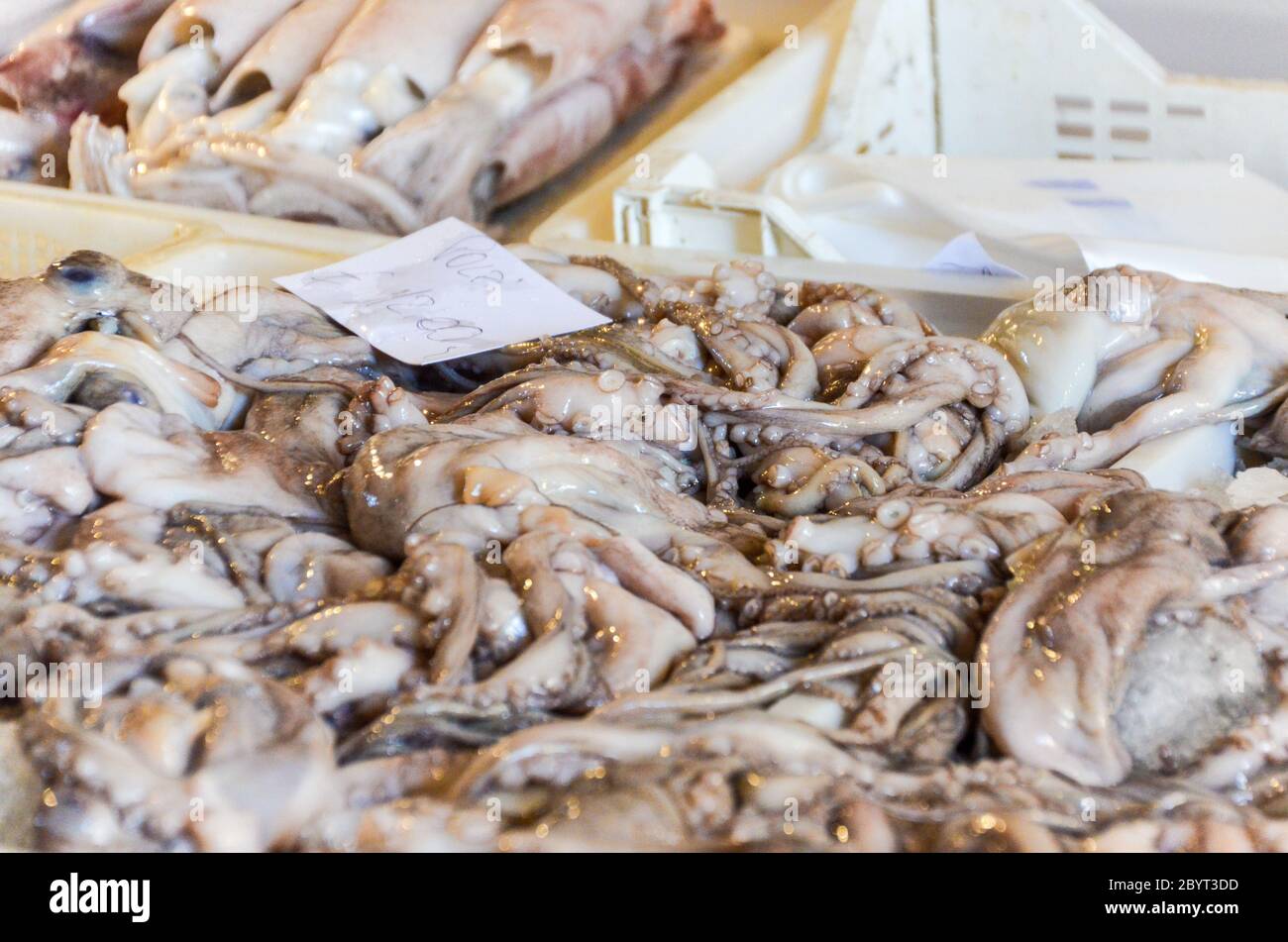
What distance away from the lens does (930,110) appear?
9.86 ft

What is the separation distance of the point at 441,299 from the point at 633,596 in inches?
28.8

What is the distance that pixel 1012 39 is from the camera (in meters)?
2.84

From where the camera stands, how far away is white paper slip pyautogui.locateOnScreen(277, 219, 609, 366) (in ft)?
5.27

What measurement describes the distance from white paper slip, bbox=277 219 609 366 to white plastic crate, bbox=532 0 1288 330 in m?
0.54

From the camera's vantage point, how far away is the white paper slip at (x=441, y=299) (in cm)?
161

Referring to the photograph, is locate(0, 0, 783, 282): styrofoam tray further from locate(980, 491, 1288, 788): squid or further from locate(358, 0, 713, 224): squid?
locate(980, 491, 1288, 788): squid

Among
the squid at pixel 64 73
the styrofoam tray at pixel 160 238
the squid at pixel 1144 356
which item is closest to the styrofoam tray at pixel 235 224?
the styrofoam tray at pixel 160 238

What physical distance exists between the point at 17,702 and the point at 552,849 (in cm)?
47

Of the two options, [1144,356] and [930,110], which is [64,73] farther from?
[1144,356]

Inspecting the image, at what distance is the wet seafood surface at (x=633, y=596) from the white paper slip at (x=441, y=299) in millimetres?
88

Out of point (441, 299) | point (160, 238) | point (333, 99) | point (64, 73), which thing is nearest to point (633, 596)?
point (441, 299)

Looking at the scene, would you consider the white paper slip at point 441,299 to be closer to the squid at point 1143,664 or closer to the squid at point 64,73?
the squid at point 1143,664

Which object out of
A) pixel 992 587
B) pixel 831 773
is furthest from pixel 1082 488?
pixel 831 773
